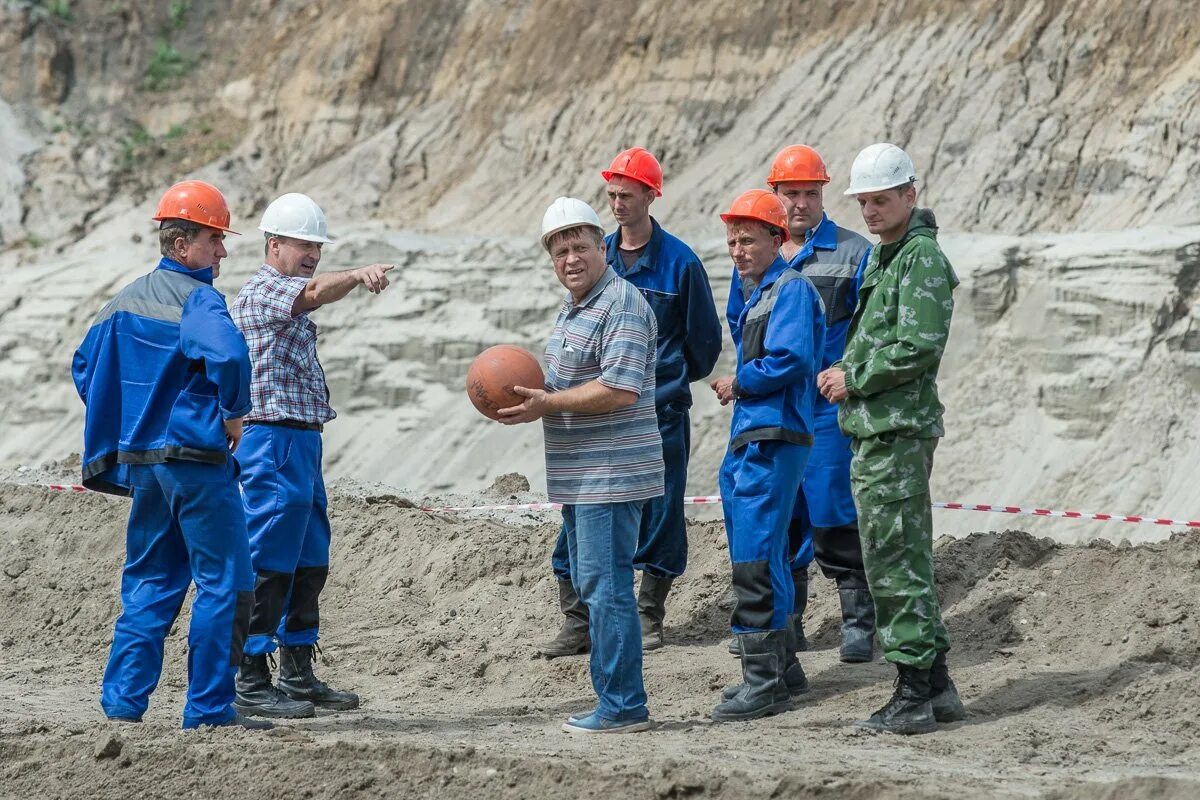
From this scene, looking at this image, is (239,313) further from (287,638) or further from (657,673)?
(657,673)

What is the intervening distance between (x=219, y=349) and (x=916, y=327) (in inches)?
106

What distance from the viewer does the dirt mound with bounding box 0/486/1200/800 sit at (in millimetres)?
5285

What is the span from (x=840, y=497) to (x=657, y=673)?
1.21 metres

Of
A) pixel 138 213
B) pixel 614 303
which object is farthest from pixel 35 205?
pixel 614 303

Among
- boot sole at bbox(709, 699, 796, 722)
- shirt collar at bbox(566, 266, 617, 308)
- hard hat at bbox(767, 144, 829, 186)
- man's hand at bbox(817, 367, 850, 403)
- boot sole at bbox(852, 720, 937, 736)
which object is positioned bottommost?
boot sole at bbox(709, 699, 796, 722)

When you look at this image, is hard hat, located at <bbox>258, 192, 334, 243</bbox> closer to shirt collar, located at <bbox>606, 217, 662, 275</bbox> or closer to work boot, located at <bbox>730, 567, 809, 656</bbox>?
shirt collar, located at <bbox>606, 217, 662, 275</bbox>

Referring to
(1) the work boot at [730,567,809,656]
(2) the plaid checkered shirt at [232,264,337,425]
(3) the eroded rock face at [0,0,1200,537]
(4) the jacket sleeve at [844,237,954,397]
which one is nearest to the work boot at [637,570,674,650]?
(1) the work boot at [730,567,809,656]

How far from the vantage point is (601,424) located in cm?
581

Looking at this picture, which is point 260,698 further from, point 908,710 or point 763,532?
point 908,710

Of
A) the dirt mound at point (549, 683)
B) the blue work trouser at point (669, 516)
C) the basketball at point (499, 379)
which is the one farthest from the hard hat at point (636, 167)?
the dirt mound at point (549, 683)

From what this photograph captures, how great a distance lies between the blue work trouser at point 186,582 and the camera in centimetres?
611

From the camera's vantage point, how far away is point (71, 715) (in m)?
6.85

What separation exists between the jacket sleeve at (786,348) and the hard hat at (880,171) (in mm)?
569

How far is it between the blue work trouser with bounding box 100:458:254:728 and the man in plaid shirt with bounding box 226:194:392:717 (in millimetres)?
387
